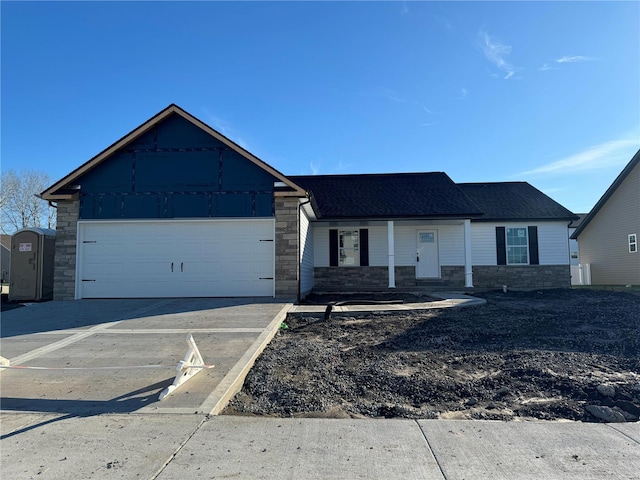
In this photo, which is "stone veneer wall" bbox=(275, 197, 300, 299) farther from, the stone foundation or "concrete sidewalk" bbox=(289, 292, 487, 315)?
the stone foundation

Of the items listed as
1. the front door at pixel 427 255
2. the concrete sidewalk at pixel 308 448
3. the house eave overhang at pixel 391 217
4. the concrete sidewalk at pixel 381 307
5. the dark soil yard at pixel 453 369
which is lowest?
the concrete sidewalk at pixel 308 448

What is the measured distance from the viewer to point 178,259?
40.1ft

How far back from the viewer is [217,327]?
318 inches

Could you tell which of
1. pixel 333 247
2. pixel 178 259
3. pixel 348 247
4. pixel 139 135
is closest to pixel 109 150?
pixel 139 135

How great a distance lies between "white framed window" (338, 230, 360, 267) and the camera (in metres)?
17.0

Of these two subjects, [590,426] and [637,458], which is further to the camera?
[590,426]

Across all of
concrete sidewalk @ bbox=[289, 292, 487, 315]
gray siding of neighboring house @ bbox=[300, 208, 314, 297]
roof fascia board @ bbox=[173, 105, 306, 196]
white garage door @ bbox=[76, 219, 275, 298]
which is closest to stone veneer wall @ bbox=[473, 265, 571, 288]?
concrete sidewalk @ bbox=[289, 292, 487, 315]

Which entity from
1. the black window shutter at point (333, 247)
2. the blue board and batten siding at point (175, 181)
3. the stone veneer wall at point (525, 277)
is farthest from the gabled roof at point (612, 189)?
the blue board and batten siding at point (175, 181)

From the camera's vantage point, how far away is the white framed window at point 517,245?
56.6 ft

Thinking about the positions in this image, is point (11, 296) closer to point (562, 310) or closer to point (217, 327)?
point (217, 327)

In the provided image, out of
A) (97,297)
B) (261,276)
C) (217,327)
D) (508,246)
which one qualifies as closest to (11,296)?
(97,297)

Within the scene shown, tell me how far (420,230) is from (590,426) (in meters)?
13.4

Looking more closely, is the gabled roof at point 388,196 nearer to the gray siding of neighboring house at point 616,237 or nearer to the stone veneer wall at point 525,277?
the stone veneer wall at point 525,277

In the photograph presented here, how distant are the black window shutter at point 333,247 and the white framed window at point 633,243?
13.1 m
